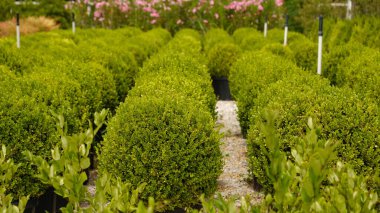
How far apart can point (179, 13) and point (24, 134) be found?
1819cm

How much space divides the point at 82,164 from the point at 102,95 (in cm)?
504

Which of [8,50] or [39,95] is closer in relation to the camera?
[39,95]

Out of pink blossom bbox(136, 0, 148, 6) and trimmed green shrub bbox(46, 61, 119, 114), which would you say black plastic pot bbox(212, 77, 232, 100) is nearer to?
trimmed green shrub bbox(46, 61, 119, 114)

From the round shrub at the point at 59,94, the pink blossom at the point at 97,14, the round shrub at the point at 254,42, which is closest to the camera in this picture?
the round shrub at the point at 59,94

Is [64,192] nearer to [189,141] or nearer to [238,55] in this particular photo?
[189,141]

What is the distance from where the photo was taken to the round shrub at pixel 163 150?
4621mm

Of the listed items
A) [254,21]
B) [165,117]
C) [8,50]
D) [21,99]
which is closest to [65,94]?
[21,99]

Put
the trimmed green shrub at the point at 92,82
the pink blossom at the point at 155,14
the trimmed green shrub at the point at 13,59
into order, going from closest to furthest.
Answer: the trimmed green shrub at the point at 92,82
the trimmed green shrub at the point at 13,59
the pink blossom at the point at 155,14

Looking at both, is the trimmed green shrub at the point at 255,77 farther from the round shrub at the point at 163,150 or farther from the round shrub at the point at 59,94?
the round shrub at the point at 163,150

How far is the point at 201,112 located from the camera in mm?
4875

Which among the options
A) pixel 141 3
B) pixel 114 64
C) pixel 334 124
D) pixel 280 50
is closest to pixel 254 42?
pixel 280 50

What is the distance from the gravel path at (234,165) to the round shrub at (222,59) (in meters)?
2.21

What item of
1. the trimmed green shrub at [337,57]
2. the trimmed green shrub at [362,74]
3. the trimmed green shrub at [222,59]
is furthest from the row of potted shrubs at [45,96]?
the trimmed green shrub at [222,59]

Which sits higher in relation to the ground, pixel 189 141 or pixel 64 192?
pixel 64 192
